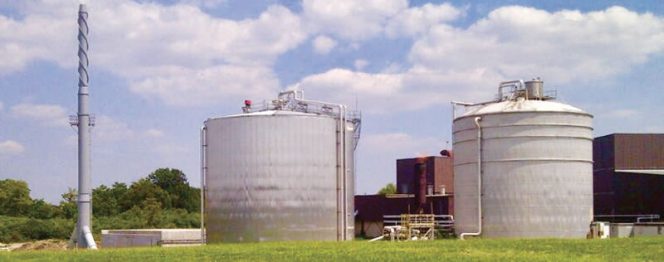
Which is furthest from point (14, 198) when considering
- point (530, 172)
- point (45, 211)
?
point (530, 172)

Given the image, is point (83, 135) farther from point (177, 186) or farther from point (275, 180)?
point (177, 186)

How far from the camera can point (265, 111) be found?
4169 cm

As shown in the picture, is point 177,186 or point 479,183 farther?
point 177,186

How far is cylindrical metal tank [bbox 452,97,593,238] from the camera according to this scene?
41.1m

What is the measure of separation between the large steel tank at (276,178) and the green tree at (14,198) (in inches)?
2470

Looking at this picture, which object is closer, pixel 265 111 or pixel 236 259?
pixel 236 259

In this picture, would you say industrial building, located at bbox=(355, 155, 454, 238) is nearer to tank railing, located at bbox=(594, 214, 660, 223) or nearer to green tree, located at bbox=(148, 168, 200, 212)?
tank railing, located at bbox=(594, 214, 660, 223)

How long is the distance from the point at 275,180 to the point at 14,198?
234ft

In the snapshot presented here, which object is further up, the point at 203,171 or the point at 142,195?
the point at 203,171

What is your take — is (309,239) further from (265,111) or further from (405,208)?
(405,208)

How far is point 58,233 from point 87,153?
36.1 m

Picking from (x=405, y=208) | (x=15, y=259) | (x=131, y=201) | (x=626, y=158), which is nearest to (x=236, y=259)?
(x=15, y=259)

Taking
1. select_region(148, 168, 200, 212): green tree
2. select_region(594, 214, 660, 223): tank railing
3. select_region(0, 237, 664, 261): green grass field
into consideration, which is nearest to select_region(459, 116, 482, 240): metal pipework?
select_region(0, 237, 664, 261): green grass field

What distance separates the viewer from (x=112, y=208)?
94.2 metres
